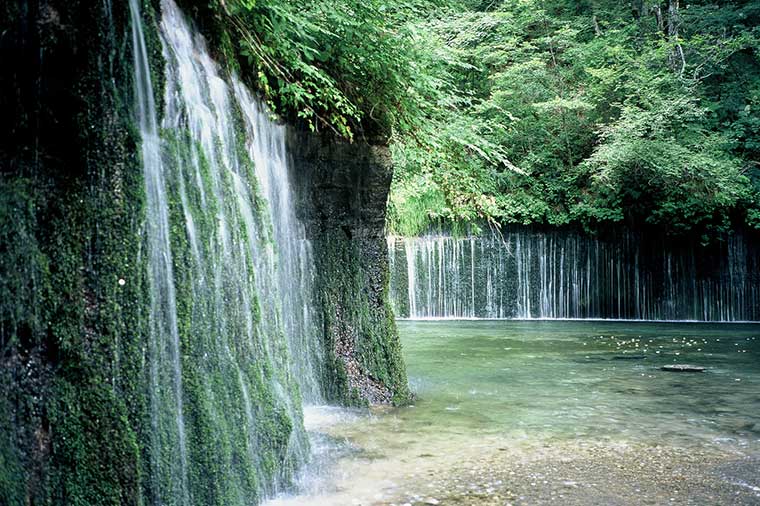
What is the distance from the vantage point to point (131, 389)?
148 inches

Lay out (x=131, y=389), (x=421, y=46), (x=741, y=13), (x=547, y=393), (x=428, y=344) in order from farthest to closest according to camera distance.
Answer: (x=741, y=13) < (x=428, y=344) < (x=547, y=393) < (x=421, y=46) < (x=131, y=389)

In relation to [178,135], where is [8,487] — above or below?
below

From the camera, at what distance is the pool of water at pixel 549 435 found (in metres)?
5.00

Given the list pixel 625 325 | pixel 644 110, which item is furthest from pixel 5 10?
pixel 644 110

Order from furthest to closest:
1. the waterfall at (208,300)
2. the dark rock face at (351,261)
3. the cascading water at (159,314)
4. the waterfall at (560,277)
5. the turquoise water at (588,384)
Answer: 1. the waterfall at (560,277)
2. the dark rock face at (351,261)
3. the turquoise water at (588,384)
4. the waterfall at (208,300)
5. the cascading water at (159,314)

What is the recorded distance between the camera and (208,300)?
4434mm

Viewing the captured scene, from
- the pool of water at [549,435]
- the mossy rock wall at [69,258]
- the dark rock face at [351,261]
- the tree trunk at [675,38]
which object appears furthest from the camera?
the tree trunk at [675,38]

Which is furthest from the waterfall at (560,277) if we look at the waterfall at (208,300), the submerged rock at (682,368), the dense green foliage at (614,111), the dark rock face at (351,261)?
the waterfall at (208,300)

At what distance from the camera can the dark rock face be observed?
7742 millimetres

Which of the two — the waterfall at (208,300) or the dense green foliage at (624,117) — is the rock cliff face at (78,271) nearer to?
the waterfall at (208,300)

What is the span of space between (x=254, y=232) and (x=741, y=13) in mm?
21469

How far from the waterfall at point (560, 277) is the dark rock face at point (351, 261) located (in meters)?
12.9

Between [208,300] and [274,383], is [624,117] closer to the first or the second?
[274,383]

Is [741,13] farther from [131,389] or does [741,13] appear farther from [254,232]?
[131,389]
